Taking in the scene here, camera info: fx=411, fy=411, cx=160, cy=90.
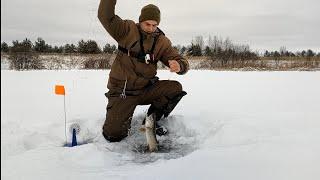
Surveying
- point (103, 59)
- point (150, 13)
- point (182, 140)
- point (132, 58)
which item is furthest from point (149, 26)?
point (103, 59)

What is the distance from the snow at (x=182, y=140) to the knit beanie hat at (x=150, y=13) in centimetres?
126

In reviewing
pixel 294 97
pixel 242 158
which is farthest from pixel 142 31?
pixel 294 97

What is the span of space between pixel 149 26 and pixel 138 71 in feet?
1.73

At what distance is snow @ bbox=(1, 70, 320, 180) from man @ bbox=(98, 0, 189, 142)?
22 centimetres

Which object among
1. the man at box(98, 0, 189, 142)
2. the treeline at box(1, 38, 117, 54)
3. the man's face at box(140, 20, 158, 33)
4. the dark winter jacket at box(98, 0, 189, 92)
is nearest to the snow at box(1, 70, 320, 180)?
the man at box(98, 0, 189, 142)

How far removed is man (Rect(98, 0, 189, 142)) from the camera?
→ 452 centimetres

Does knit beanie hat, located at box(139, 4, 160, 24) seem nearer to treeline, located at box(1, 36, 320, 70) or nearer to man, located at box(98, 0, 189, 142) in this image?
man, located at box(98, 0, 189, 142)

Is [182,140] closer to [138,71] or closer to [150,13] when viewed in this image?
[138,71]

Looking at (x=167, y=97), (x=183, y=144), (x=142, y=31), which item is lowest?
(x=183, y=144)

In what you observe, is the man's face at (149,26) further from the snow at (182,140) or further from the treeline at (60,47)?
the treeline at (60,47)

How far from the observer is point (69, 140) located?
454 cm

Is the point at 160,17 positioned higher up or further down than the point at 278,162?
higher up

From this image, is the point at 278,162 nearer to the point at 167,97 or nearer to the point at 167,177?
the point at 167,177

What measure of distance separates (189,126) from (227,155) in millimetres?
1552
